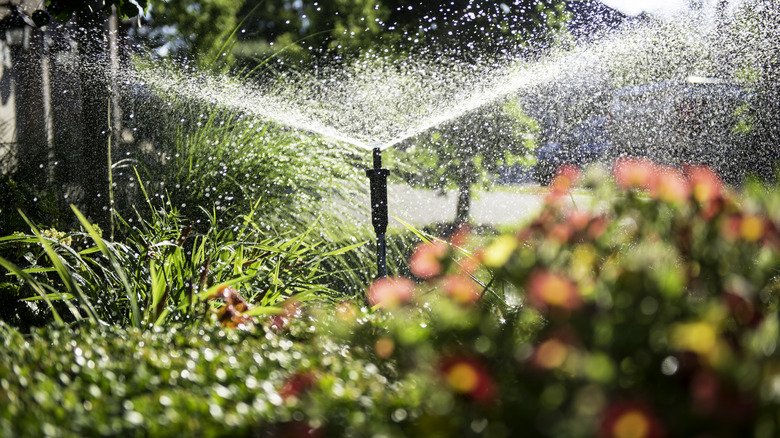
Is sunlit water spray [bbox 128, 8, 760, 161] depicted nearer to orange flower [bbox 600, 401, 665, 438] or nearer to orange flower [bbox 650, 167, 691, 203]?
orange flower [bbox 650, 167, 691, 203]

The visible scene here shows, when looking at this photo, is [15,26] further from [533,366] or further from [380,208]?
[533,366]

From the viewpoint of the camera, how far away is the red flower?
3.32ft

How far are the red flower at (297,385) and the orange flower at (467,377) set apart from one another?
252 mm

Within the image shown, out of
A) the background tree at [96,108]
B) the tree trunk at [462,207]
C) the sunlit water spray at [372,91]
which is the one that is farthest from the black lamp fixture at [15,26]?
the tree trunk at [462,207]

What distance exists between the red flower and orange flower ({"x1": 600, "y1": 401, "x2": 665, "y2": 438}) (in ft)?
1.51

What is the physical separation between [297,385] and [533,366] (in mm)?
356

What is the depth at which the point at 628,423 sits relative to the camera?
2.31ft

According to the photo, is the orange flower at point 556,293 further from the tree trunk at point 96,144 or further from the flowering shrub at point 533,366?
the tree trunk at point 96,144

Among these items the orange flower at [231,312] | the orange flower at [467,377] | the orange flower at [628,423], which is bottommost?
the orange flower at [231,312]

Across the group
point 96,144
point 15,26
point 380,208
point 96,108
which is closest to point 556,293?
point 380,208

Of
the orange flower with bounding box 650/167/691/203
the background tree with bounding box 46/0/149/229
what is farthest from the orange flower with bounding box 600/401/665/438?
the background tree with bounding box 46/0/149/229

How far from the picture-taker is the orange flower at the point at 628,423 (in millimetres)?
703

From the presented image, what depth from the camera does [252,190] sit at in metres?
4.07

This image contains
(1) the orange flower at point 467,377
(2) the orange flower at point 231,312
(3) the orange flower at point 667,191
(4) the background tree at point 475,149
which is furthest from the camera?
(4) the background tree at point 475,149
